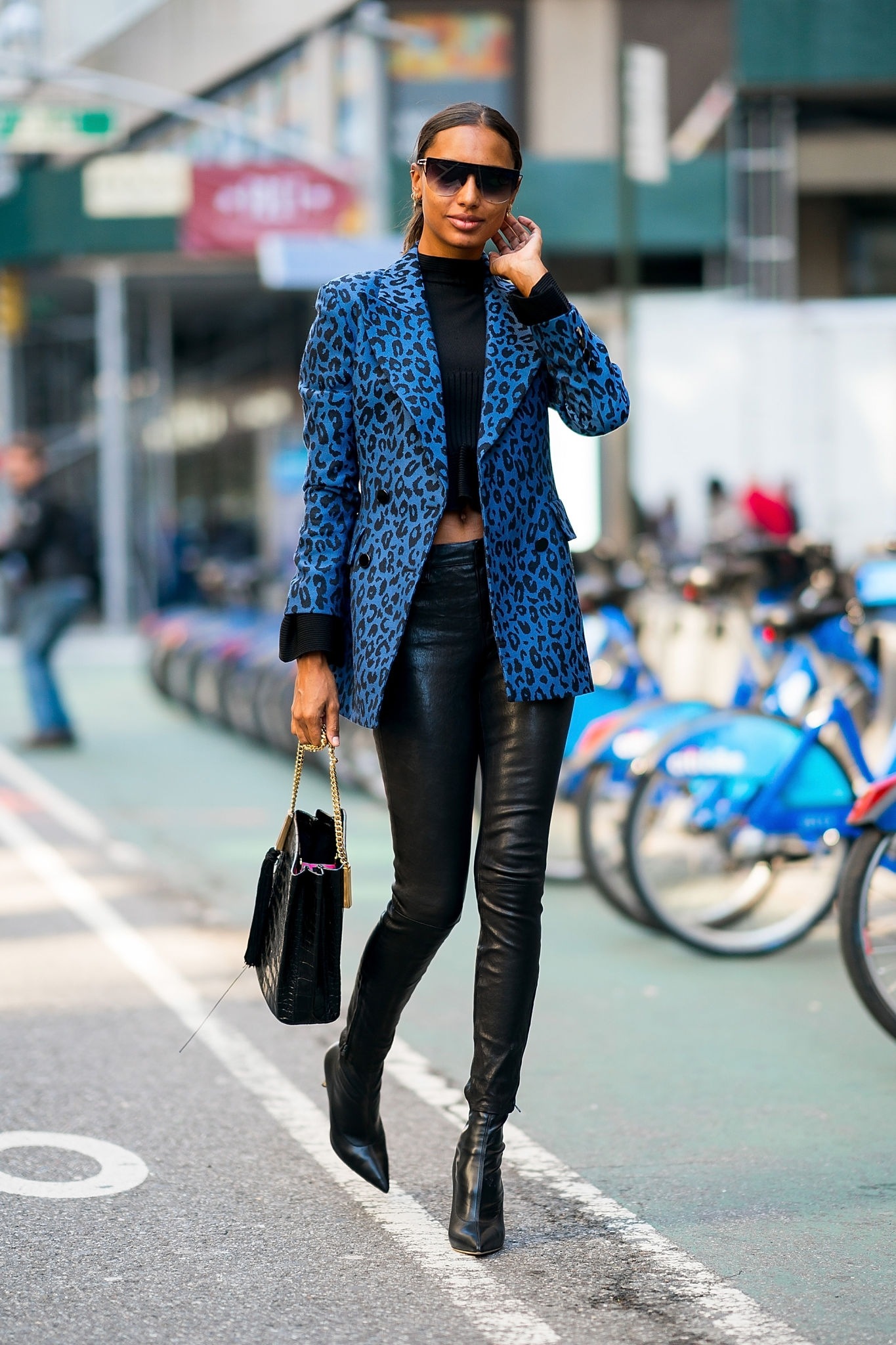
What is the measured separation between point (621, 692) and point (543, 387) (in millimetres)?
4484

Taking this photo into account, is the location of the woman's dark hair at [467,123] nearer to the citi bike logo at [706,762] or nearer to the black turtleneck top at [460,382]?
the black turtleneck top at [460,382]

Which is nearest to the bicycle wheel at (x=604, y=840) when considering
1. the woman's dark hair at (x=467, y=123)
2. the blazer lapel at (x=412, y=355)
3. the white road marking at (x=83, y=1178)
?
the white road marking at (x=83, y=1178)

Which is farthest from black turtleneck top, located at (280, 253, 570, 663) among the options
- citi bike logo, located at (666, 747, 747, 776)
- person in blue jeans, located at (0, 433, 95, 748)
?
person in blue jeans, located at (0, 433, 95, 748)

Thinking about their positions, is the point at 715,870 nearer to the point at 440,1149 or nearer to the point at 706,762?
the point at 706,762

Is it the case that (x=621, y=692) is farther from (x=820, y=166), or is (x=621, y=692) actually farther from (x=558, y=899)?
Answer: (x=820, y=166)

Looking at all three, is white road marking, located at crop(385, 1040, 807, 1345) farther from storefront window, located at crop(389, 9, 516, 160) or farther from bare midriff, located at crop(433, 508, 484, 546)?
storefront window, located at crop(389, 9, 516, 160)

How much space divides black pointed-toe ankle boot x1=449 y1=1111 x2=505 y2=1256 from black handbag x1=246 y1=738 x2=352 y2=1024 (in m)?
0.34

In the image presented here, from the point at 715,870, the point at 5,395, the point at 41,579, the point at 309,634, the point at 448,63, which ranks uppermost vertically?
the point at 448,63

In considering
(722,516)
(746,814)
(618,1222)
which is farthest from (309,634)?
(722,516)

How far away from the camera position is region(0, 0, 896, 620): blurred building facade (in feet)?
72.5

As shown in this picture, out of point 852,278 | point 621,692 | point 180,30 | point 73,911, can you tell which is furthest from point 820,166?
point 73,911

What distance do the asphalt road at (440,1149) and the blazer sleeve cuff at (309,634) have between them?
1.13 m

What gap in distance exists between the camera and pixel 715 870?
692 cm

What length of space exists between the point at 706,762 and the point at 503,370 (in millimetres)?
2995
